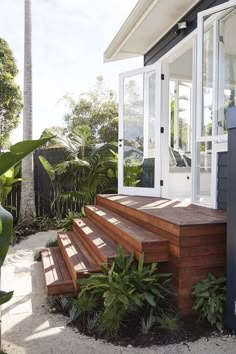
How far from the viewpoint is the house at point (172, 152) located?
8.63 ft

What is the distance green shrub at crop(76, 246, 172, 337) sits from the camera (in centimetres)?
235

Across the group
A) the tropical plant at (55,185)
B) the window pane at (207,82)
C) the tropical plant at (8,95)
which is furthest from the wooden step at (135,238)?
the tropical plant at (8,95)

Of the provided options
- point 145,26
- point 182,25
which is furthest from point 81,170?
point 182,25

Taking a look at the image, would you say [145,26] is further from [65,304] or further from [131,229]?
[65,304]

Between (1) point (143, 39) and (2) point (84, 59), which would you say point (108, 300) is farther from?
(2) point (84, 59)

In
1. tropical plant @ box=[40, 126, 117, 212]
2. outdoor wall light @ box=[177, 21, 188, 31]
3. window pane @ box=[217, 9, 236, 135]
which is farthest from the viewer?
tropical plant @ box=[40, 126, 117, 212]

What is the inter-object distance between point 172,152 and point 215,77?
9.19 ft

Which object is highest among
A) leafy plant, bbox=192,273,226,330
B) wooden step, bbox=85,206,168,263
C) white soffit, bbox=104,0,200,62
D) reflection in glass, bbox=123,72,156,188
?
white soffit, bbox=104,0,200,62

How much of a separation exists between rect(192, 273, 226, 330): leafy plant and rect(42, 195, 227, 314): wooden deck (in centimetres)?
7

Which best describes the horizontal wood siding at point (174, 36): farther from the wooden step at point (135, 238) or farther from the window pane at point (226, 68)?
the wooden step at point (135, 238)

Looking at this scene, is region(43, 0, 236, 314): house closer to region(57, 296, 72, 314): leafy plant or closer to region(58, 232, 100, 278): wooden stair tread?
region(58, 232, 100, 278): wooden stair tread

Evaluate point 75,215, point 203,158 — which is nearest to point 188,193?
point 203,158

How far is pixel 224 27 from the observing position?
3.38 m

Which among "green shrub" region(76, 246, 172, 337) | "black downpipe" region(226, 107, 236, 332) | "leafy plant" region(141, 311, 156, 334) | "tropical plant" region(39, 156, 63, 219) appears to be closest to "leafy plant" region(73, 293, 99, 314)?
"green shrub" region(76, 246, 172, 337)
